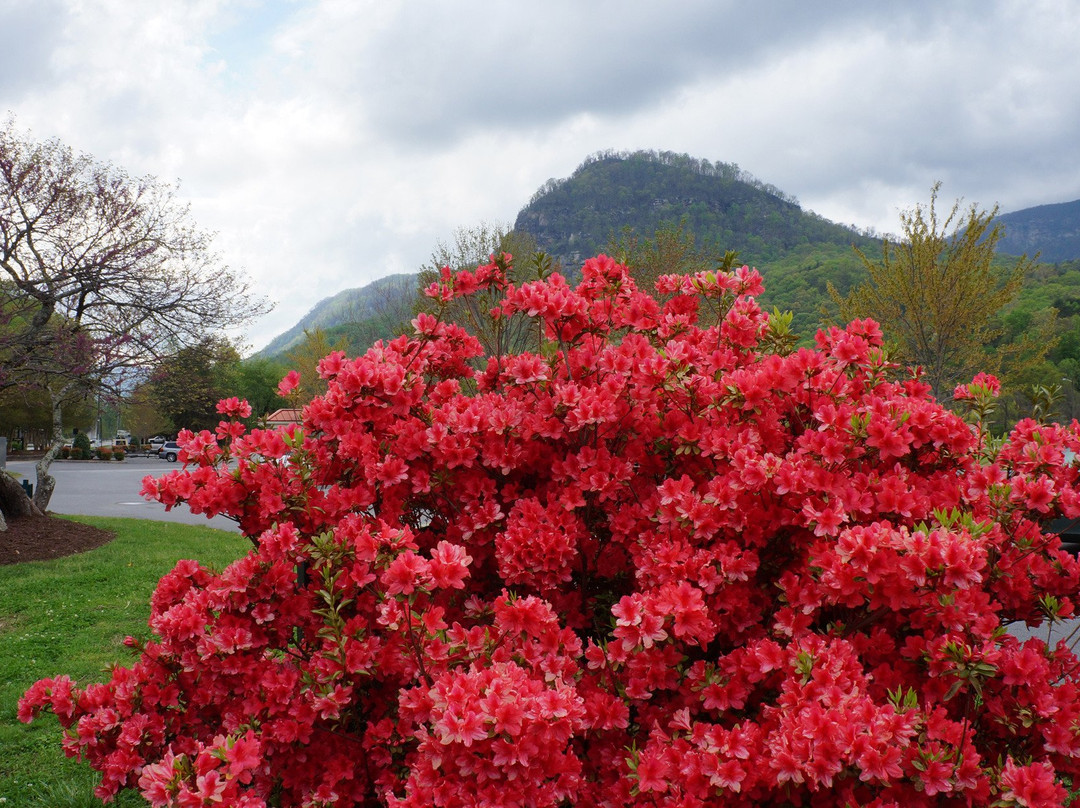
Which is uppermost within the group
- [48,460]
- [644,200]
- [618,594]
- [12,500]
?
[644,200]

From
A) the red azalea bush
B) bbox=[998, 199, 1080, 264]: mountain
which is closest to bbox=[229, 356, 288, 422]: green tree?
the red azalea bush

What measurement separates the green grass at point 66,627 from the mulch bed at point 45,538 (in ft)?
0.89

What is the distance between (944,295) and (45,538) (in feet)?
49.5

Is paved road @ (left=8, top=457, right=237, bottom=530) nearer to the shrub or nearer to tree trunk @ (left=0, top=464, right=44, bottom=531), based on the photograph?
tree trunk @ (left=0, top=464, right=44, bottom=531)

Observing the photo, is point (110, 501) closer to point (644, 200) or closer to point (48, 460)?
point (48, 460)

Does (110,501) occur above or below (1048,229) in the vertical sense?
below

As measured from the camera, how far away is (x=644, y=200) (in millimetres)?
98188

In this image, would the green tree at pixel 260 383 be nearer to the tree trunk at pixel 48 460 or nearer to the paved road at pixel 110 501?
the paved road at pixel 110 501

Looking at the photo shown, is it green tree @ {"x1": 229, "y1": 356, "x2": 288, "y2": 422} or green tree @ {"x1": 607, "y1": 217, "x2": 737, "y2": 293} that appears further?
green tree @ {"x1": 229, "y1": 356, "x2": 288, "y2": 422}

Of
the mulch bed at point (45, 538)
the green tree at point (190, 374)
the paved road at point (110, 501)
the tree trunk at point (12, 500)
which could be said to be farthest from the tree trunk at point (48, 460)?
the paved road at point (110, 501)

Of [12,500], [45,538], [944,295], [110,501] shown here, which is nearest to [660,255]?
[944,295]

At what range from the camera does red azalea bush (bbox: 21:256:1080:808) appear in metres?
1.63

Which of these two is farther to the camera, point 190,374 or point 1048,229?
point 1048,229

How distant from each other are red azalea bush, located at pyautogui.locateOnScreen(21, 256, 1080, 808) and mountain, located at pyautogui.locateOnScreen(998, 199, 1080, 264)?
152060mm
